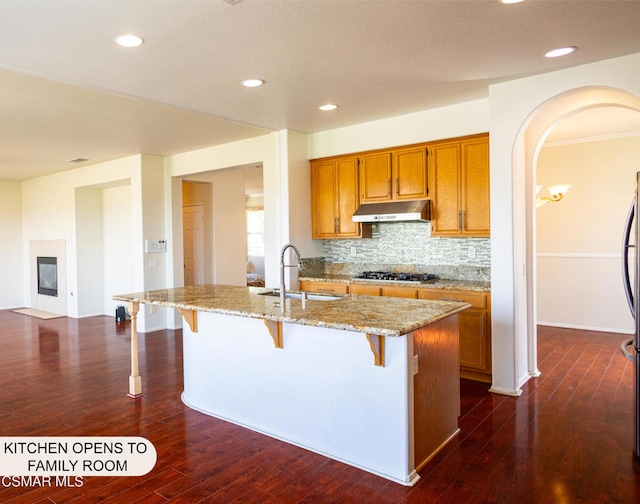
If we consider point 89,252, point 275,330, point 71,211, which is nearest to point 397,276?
point 275,330

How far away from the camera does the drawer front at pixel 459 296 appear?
13.2ft

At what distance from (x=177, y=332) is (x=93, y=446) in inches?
139

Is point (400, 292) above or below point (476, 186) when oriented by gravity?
below

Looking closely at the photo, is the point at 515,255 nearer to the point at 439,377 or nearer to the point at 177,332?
the point at 439,377

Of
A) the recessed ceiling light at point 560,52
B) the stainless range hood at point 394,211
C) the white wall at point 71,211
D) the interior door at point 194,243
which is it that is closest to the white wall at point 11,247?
the white wall at point 71,211

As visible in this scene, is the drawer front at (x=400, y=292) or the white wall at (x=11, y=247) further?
the white wall at (x=11, y=247)

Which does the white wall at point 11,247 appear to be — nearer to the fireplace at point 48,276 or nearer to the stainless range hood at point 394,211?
the fireplace at point 48,276

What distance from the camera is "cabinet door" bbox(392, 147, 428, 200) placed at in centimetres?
463

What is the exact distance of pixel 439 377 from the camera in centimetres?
285

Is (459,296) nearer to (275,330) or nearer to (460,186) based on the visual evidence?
(460,186)

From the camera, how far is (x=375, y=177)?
197 inches

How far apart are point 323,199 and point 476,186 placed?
184 centimetres

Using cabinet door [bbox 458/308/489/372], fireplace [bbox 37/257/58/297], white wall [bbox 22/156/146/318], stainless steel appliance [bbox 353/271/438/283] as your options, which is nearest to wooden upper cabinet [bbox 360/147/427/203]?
stainless steel appliance [bbox 353/271/438/283]
